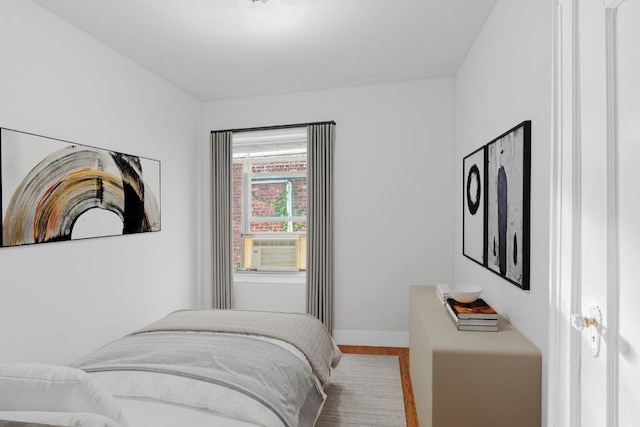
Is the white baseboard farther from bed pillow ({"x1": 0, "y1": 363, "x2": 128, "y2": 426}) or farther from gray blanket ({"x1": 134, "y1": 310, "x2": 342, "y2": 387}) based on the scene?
bed pillow ({"x1": 0, "y1": 363, "x2": 128, "y2": 426})

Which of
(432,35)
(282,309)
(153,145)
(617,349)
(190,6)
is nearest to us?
(617,349)

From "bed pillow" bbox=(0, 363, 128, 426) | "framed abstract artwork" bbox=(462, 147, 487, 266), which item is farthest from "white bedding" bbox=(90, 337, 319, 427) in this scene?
"framed abstract artwork" bbox=(462, 147, 487, 266)

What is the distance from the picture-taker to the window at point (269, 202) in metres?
3.97

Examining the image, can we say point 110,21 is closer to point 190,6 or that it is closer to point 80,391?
point 190,6

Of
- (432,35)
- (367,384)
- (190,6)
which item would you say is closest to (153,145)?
(190,6)

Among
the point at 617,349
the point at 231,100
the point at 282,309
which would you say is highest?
the point at 231,100

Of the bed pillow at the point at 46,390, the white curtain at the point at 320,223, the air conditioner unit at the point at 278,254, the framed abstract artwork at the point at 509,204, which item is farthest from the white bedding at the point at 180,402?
the air conditioner unit at the point at 278,254

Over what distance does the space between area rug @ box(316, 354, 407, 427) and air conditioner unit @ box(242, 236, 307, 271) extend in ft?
4.03

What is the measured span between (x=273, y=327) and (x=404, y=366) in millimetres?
1451

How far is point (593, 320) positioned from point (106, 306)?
2992mm

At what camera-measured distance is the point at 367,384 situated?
2.68 metres

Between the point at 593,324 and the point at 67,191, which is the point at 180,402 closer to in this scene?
the point at 593,324

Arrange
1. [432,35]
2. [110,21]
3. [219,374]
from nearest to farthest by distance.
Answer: [219,374] < [110,21] < [432,35]

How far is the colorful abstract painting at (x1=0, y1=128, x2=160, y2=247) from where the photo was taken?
1.98 meters
